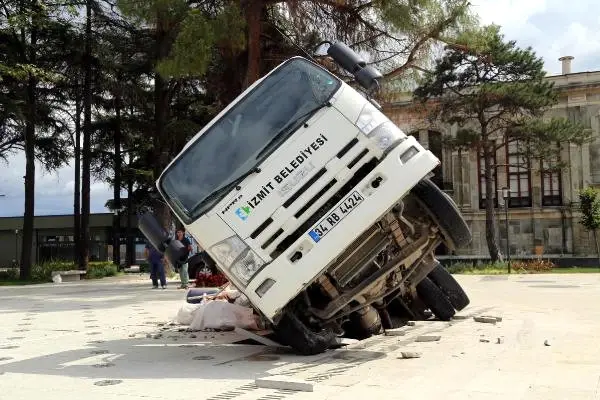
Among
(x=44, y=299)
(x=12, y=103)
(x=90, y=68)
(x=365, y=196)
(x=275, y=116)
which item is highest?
(x=90, y=68)

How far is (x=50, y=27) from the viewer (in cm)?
3012

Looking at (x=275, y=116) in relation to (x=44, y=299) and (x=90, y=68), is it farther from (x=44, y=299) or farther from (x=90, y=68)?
(x=90, y=68)

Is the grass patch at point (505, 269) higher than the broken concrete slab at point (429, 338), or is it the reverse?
the broken concrete slab at point (429, 338)

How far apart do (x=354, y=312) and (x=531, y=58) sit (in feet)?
107

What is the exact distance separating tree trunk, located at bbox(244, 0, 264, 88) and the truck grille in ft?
43.1

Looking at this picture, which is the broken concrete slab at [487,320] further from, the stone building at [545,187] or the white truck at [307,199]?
the stone building at [545,187]

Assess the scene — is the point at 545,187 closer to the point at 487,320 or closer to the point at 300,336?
the point at 487,320

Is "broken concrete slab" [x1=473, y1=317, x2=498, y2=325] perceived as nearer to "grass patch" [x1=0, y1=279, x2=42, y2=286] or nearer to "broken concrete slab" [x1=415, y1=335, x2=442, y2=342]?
"broken concrete slab" [x1=415, y1=335, x2=442, y2=342]

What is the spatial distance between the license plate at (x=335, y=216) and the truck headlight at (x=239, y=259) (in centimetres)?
61

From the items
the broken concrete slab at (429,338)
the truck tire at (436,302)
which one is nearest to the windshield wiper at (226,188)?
the broken concrete slab at (429,338)

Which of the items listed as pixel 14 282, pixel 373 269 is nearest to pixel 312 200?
pixel 373 269

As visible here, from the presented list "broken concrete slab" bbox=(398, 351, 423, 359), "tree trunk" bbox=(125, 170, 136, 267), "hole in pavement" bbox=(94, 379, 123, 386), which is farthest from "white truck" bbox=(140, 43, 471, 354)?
"tree trunk" bbox=(125, 170, 136, 267)

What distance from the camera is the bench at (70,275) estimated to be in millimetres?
28773

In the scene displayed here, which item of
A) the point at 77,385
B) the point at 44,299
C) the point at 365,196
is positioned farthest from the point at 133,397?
the point at 44,299
